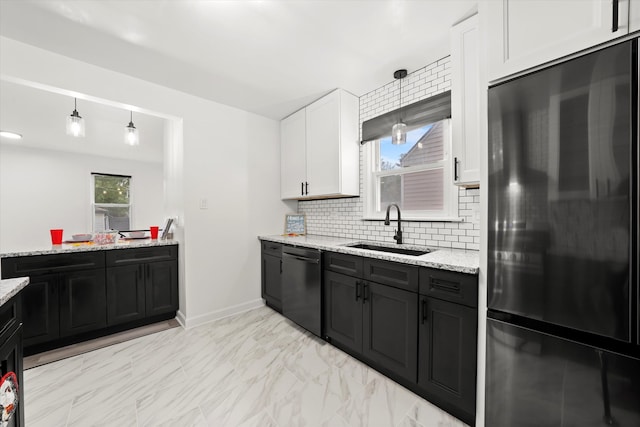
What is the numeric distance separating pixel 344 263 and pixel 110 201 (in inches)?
245

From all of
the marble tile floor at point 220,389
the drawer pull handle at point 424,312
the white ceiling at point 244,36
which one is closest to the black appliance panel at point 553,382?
the drawer pull handle at point 424,312

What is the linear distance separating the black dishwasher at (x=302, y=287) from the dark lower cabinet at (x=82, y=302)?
1795mm

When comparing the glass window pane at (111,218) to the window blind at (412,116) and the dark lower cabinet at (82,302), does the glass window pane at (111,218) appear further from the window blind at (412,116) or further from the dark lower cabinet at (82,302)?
the window blind at (412,116)

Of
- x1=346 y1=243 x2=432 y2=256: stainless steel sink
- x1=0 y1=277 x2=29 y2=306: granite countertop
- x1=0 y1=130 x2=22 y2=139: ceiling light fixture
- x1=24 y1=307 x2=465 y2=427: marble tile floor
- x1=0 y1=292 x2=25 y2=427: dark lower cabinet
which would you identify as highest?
x1=0 y1=130 x2=22 y2=139: ceiling light fixture

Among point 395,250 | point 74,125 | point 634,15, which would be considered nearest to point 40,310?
point 74,125

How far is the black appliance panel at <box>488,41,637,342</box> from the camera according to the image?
3.08ft

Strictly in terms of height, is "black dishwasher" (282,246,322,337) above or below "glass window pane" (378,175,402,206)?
below

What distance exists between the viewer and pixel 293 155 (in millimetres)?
3287

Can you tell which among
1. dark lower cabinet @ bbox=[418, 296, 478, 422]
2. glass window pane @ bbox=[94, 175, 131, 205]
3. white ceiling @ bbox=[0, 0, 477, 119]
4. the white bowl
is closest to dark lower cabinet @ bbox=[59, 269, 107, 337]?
the white bowl

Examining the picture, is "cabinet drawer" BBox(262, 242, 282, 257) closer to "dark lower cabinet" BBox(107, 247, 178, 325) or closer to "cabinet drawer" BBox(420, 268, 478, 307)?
"dark lower cabinet" BBox(107, 247, 178, 325)

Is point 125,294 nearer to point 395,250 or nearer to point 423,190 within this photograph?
point 395,250

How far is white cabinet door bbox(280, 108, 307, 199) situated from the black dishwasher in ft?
2.93

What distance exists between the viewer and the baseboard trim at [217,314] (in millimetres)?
2735

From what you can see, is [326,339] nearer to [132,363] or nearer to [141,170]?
[132,363]
